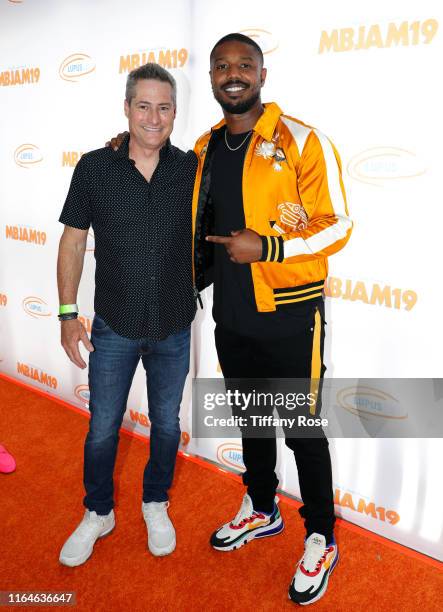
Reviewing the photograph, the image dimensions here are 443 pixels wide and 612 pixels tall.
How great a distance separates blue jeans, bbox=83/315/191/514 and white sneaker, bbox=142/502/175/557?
13 cm

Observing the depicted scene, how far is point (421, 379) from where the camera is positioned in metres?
2.20

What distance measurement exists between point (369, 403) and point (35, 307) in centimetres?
252

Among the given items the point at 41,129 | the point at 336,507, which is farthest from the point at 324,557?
the point at 41,129

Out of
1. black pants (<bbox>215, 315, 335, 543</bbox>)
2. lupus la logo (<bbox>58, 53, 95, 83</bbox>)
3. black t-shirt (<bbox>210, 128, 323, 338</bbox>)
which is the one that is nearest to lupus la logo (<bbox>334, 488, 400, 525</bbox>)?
black pants (<bbox>215, 315, 335, 543</bbox>)

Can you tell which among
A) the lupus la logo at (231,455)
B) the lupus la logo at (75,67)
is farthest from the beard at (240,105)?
the lupus la logo at (231,455)

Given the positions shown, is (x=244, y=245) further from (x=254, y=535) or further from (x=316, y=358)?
(x=254, y=535)

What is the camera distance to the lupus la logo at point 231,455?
115 inches

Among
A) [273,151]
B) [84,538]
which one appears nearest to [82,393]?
[84,538]

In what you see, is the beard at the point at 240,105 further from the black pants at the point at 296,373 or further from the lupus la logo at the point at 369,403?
the lupus la logo at the point at 369,403

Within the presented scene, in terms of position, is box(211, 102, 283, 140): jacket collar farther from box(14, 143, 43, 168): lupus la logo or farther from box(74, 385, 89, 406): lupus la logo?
box(74, 385, 89, 406): lupus la logo

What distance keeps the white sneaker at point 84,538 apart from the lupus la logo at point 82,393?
1338mm

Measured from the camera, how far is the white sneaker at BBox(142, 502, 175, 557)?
89.1 inches

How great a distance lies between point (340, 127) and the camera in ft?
Answer: 6.96

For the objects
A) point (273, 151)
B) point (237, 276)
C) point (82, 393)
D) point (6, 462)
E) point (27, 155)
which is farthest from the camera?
point (82, 393)
